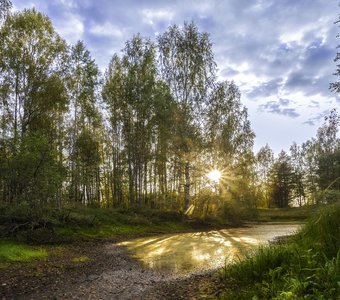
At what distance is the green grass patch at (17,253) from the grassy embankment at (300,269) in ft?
26.4

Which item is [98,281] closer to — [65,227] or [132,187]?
[65,227]

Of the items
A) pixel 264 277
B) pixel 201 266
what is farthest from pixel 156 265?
pixel 264 277

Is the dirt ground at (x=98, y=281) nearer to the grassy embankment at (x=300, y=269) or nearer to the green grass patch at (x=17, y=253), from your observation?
the green grass patch at (x=17, y=253)

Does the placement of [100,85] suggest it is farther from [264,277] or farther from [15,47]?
[264,277]

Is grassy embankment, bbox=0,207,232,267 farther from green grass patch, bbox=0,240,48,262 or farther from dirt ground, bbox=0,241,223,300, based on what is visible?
dirt ground, bbox=0,241,223,300

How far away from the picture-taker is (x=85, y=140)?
120 ft

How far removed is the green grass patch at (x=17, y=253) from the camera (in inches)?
477

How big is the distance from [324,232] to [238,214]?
29.7m

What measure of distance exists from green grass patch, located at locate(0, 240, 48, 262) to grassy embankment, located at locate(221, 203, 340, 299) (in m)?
8.03

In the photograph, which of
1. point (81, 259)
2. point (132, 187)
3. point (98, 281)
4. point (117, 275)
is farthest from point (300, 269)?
point (132, 187)

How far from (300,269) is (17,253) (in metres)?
11.0

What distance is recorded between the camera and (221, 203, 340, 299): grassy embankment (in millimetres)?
5676

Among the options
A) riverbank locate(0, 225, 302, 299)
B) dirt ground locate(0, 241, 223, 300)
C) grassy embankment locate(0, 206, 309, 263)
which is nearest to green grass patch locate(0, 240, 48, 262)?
grassy embankment locate(0, 206, 309, 263)

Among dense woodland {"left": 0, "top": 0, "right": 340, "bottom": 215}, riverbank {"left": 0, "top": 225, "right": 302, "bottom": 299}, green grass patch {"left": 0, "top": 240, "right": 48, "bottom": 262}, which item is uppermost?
dense woodland {"left": 0, "top": 0, "right": 340, "bottom": 215}
